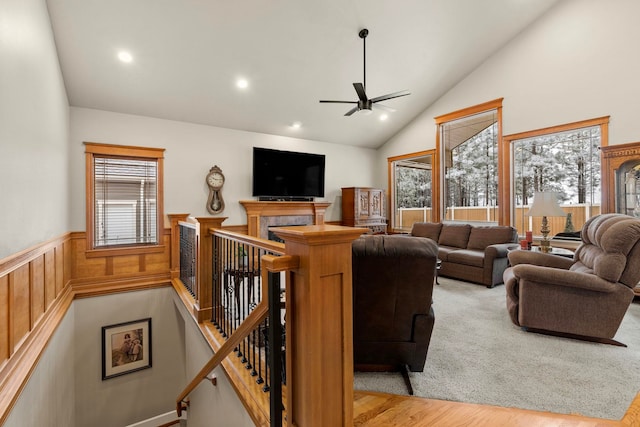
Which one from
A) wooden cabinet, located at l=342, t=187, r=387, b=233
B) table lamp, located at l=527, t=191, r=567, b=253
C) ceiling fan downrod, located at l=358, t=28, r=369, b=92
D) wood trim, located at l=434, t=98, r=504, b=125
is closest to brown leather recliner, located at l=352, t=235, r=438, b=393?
table lamp, located at l=527, t=191, r=567, b=253

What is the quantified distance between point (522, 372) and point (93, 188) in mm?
5472

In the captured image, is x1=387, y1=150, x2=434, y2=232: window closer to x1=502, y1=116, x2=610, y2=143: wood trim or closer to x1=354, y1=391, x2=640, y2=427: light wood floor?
x1=502, y1=116, x2=610, y2=143: wood trim

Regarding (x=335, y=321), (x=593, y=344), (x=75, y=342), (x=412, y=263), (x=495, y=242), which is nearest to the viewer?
(x=335, y=321)

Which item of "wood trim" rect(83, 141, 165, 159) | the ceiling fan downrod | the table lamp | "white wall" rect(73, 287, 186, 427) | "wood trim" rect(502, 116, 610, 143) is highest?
the ceiling fan downrod

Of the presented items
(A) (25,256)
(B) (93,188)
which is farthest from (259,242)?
(B) (93,188)

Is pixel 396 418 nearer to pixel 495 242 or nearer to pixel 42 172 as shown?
pixel 42 172

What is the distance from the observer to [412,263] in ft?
6.02

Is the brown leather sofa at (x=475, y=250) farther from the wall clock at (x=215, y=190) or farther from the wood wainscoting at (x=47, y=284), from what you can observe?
the wood wainscoting at (x=47, y=284)

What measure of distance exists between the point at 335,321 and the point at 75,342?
481 centimetres

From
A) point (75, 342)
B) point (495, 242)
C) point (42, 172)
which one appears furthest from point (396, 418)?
point (75, 342)

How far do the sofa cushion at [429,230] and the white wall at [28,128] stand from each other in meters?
5.45

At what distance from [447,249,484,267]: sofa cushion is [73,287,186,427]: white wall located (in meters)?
4.52

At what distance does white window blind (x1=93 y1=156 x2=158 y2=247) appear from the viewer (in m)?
4.46

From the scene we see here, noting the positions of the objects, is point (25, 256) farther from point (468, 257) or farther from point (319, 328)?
point (468, 257)
